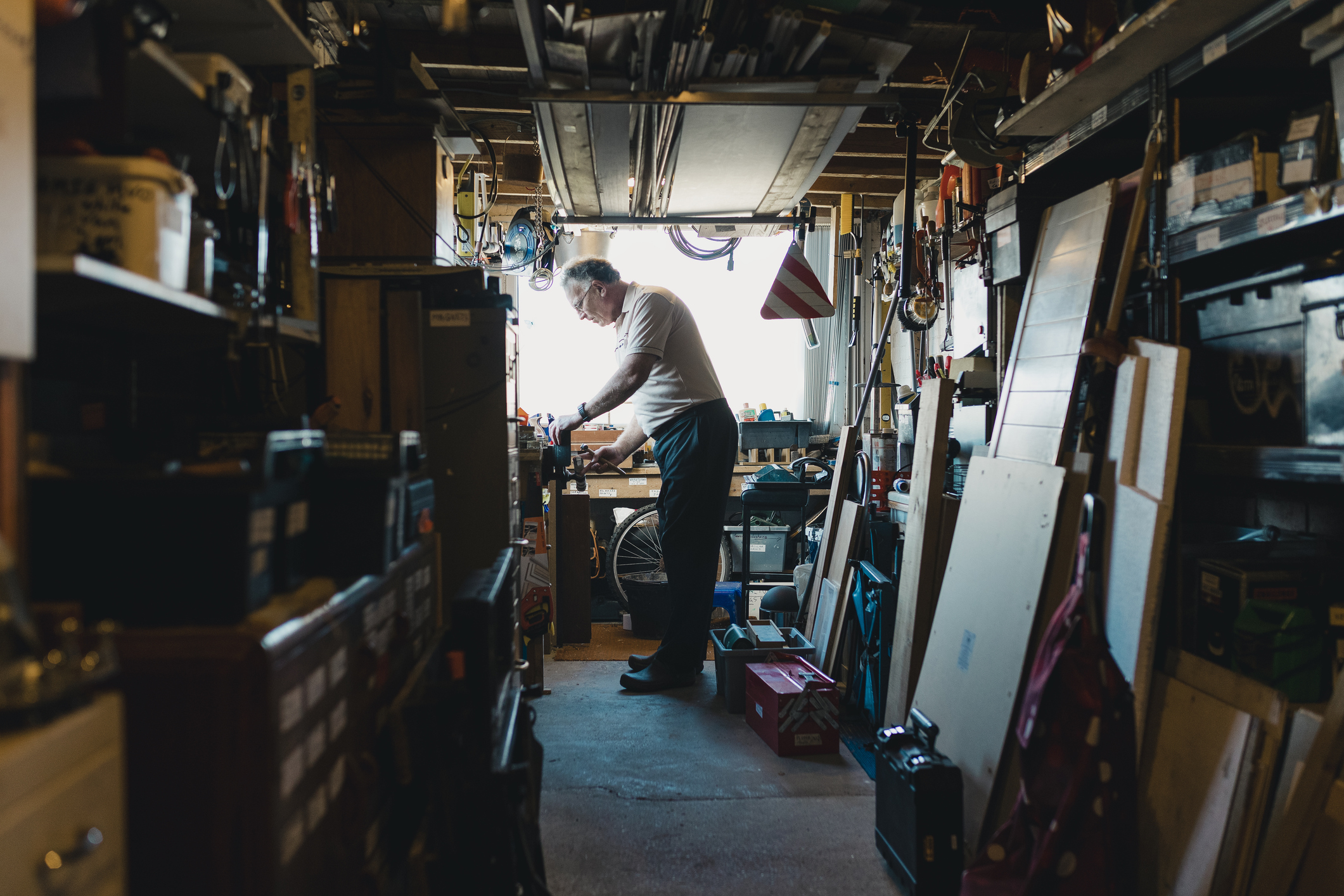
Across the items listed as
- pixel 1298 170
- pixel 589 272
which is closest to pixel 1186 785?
pixel 1298 170

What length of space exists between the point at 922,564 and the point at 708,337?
430 centimetres

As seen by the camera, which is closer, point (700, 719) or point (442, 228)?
point (442, 228)

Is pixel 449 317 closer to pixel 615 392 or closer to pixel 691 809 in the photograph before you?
pixel 615 392

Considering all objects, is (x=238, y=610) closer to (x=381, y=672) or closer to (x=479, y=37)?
(x=381, y=672)

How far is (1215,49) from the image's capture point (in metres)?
1.78

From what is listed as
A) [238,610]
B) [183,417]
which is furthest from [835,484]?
[238,610]

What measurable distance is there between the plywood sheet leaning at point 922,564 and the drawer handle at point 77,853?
93.8 inches

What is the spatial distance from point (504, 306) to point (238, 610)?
1667 millimetres

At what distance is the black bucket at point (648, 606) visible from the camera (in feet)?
14.9

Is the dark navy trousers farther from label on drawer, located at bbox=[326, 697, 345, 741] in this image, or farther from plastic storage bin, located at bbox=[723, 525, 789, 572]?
label on drawer, located at bbox=[326, 697, 345, 741]

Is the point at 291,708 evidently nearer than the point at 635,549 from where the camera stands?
Yes

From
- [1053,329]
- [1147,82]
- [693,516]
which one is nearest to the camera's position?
[1147,82]

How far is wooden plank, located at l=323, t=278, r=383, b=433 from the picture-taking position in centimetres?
Answer: 251

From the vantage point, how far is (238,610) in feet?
3.56
